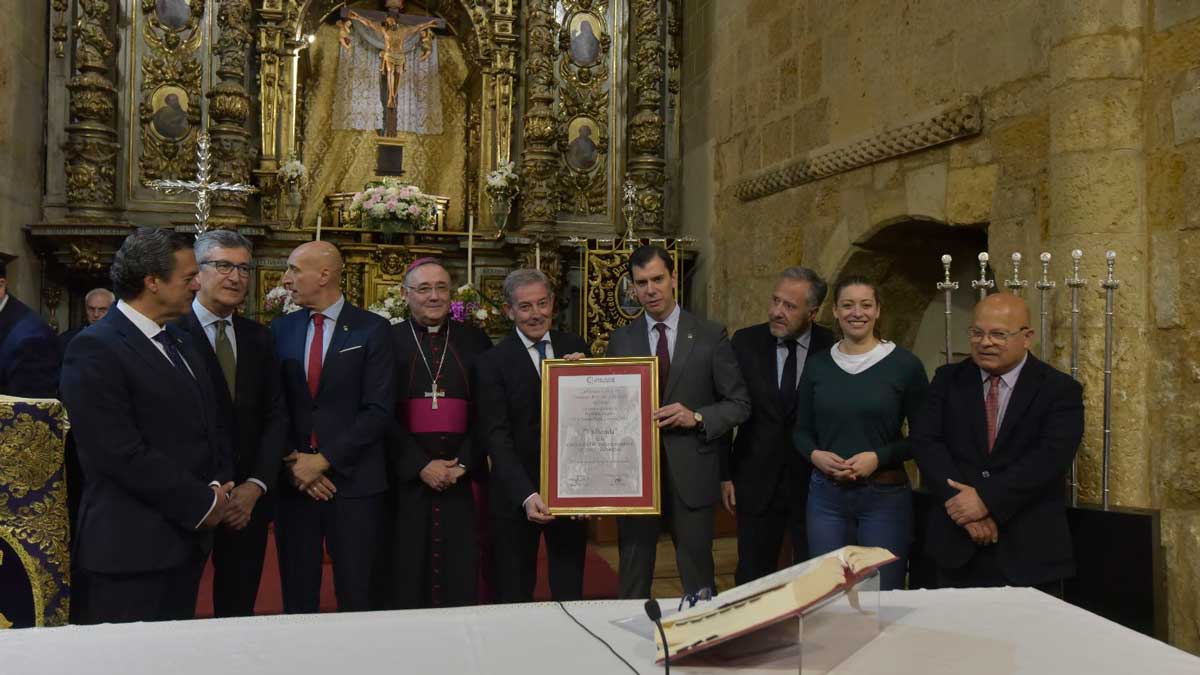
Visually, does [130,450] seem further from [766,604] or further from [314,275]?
[766,604]

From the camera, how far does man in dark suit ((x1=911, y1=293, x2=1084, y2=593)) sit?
310 centimetres

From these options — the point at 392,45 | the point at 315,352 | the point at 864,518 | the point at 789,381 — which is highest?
the point at 392,45

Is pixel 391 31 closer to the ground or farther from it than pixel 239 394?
farther from it

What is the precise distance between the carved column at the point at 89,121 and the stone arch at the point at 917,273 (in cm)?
586

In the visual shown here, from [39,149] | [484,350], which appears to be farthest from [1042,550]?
[39,149]

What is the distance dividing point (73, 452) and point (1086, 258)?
146 inches

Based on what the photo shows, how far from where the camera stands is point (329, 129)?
8.91m

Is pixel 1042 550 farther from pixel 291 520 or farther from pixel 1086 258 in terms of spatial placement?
pixel 291 520

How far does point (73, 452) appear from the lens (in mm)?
3105

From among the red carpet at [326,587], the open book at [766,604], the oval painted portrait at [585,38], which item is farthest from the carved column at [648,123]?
the open book at [766,604]

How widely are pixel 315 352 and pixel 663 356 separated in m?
1.34

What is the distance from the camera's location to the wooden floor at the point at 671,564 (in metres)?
5.05

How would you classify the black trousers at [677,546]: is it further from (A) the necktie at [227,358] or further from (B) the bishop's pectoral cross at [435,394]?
(A) the necktie at [227,358]

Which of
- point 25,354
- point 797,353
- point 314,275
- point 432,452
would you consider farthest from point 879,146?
point 25,354
